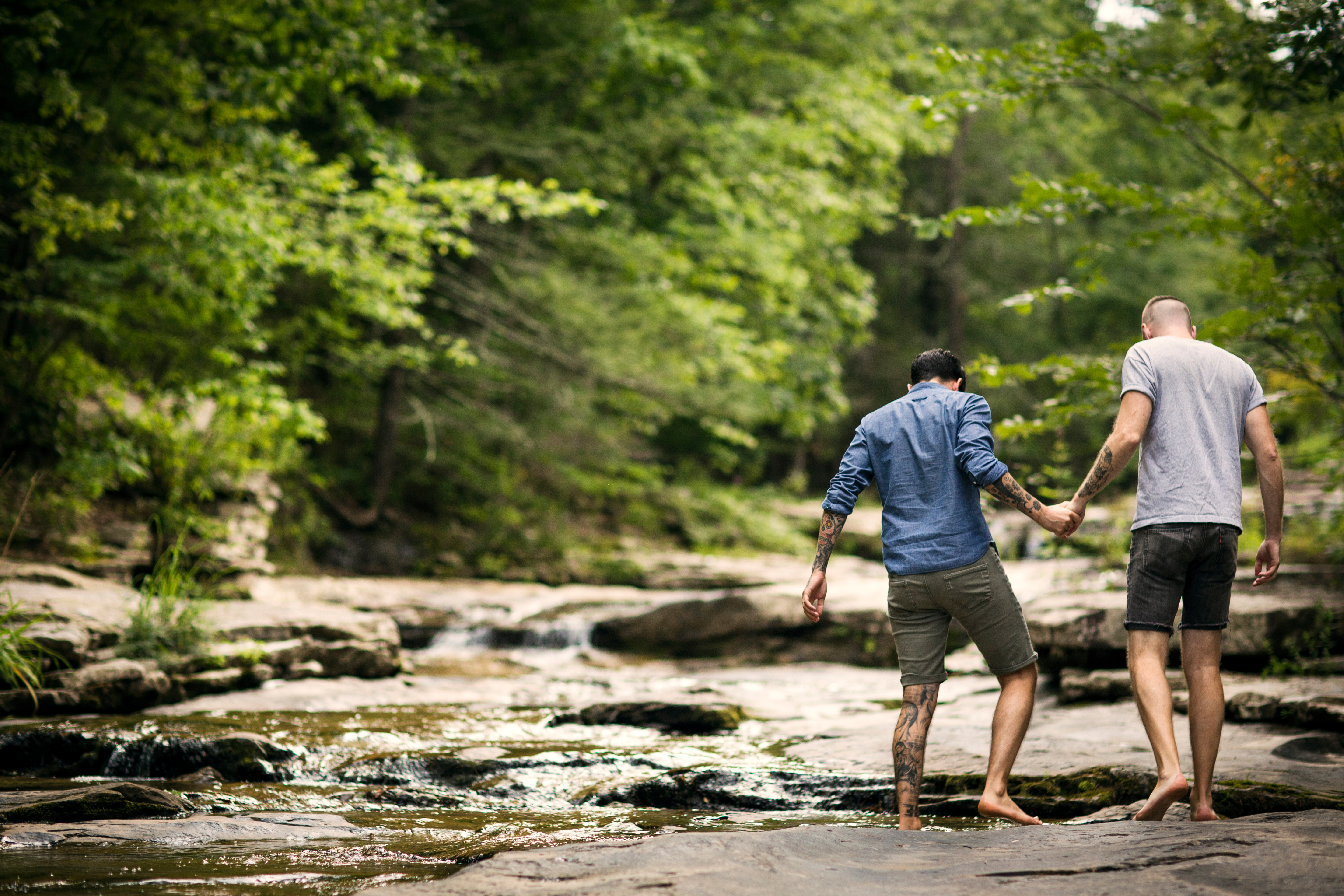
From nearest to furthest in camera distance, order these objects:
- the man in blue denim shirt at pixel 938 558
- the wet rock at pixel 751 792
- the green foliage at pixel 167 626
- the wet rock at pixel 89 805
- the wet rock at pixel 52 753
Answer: the man in blue denim shirt at pixel 938 558
the wet rock at pixel 89 805
the wet rock at pixel 751 792
the wet rock at pixel 52 753
the green foliage at pixel 167 626

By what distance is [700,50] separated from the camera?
15.0 meters

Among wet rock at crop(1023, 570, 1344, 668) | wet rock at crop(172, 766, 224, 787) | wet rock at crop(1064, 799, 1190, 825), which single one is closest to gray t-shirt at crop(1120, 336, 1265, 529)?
wet rock at crop(1064, 799, 1190, 825)

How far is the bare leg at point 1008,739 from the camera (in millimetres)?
3840

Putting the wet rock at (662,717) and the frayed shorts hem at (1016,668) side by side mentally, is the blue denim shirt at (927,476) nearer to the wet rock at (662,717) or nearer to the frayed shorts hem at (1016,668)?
the frayed shorts hem at (1016,668)

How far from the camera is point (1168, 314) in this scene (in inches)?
164

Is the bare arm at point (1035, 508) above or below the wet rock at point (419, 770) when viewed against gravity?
above

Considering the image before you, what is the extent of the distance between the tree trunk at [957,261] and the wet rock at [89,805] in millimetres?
23692

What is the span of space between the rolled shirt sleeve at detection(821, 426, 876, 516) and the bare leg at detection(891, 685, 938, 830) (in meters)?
0.78

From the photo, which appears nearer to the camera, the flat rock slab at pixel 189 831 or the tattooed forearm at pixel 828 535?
the flat rock slab at pixel 189 831

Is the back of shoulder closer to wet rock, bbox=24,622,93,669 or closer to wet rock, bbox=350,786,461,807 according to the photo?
wet rock, bbox=350,786,461,807

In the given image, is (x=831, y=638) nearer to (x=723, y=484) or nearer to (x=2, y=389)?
(x=2, y=389)

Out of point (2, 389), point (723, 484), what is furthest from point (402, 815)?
point (723, 484)

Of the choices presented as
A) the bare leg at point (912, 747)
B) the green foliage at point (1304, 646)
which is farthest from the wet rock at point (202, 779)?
the green foliage at point (1304, 646)

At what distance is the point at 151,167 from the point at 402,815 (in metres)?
8.58
